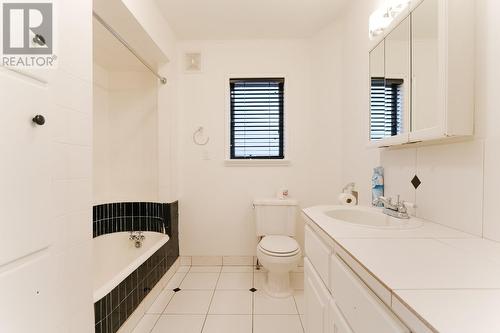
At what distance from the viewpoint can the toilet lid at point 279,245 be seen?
1.85 meters

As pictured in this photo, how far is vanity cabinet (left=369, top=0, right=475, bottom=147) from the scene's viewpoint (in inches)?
35.0

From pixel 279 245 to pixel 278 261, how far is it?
157mm

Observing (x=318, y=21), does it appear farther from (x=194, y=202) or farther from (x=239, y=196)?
(x=194, y=202)

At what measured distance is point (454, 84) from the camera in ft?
2.94

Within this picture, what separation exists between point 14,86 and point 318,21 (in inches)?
92.0

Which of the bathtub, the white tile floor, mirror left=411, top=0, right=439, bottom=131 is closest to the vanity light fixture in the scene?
mirror left=411, top=0, right=439, bottom=131

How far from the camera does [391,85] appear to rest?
4.29ft

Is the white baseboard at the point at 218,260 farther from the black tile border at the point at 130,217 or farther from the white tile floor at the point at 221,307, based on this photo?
the black tile border at the point at 130,217

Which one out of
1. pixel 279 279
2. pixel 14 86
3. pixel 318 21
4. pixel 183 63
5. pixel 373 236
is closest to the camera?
pixel 14 86

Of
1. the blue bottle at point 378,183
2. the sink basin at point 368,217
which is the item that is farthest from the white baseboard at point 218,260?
the blue bottle at point 378,183

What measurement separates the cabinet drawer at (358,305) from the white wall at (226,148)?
1616 millimetres

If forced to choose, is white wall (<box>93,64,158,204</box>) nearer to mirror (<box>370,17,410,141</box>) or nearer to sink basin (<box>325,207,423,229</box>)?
sink basin (<box>325,207,423,229</box>)

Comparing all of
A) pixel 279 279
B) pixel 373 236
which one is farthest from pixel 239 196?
pixel 373 236

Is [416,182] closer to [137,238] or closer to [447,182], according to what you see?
[447,182]
